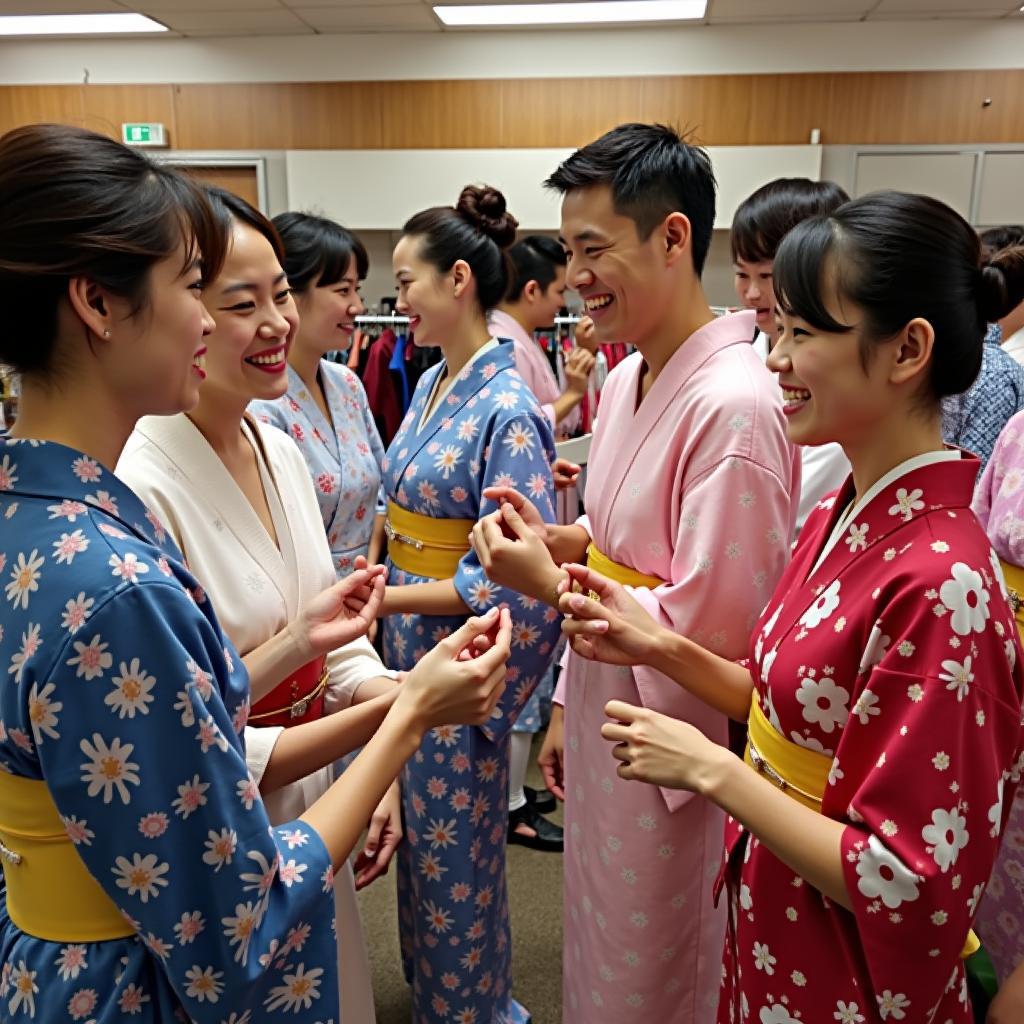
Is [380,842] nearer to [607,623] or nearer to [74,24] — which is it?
[607,623]

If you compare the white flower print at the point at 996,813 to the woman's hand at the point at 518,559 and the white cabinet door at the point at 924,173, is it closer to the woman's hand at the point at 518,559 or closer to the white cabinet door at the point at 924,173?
the woman's hand at the point at 518,559

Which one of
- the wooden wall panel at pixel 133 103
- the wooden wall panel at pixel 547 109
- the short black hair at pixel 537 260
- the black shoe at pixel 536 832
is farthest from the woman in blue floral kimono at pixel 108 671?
the wooden wall panel at pixel 133 103

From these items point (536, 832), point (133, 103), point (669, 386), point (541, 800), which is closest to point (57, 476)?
point (669, 386)

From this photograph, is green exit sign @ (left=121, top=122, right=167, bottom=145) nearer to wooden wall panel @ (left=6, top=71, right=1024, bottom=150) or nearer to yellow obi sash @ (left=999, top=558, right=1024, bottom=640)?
wooden wall panel @ (left=6, top=71, right=1024, bottom=150)

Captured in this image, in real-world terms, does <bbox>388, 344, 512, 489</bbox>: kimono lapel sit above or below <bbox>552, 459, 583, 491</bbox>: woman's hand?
above

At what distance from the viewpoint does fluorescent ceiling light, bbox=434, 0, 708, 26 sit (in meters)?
4.95

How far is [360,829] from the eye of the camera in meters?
1.03

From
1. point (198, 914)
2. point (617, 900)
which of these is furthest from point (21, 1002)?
point (617, 900)

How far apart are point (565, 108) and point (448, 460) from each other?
4.29 metres

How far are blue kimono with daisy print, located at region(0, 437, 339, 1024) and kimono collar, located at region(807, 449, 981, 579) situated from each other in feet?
2.34

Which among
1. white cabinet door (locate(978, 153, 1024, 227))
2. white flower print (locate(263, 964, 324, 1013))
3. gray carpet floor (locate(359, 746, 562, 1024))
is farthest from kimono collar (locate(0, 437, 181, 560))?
white cabinet door (locate(978, 153, 1024, 227))

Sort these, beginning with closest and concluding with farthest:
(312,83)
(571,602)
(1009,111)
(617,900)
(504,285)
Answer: (571,602)
(617,900)
(504,285)
(1009,111)
(312,83)

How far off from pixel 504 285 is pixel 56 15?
189 inches

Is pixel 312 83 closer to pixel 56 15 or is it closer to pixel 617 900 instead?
pixel 56 15
